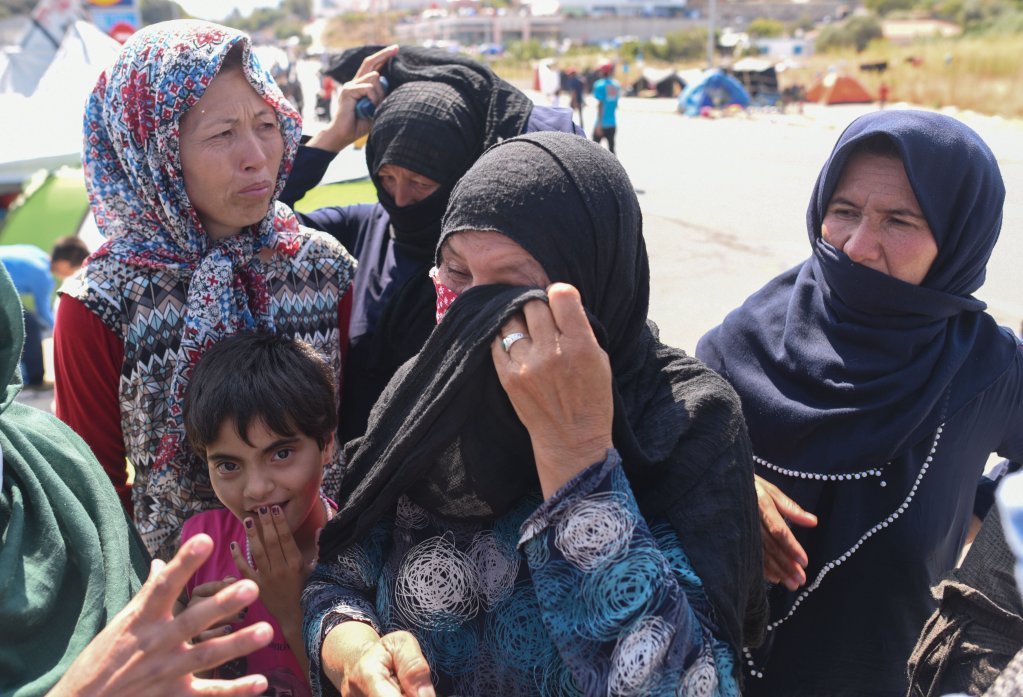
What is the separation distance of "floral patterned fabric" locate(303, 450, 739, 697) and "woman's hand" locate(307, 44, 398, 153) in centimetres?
164

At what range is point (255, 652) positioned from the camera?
1.78 meters

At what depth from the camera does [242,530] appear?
6.09ft

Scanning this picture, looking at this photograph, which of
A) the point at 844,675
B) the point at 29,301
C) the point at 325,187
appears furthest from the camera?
the point at 29,301

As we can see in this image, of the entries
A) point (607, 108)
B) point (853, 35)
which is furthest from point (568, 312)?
point (853, 35)

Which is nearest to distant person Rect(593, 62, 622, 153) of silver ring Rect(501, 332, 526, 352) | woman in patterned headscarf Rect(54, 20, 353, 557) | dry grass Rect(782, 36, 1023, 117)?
dry grass Rect(782, 36, 1023, 117)

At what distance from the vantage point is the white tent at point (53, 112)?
32.9 ft

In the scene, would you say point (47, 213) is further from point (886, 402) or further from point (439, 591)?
point (886, 402)

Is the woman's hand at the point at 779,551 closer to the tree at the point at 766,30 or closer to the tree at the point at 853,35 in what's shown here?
the tree at the point at 853,35

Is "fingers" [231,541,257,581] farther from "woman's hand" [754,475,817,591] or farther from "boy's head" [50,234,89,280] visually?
"boy's head" [50,234,89,280]

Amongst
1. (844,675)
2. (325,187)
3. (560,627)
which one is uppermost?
(560,627)

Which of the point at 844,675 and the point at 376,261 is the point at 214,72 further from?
the point at 844,675

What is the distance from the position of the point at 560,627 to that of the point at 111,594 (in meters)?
0.81

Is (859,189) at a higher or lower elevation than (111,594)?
higher

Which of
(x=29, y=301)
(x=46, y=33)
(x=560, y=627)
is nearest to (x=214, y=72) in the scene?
(x=560, y=627)
